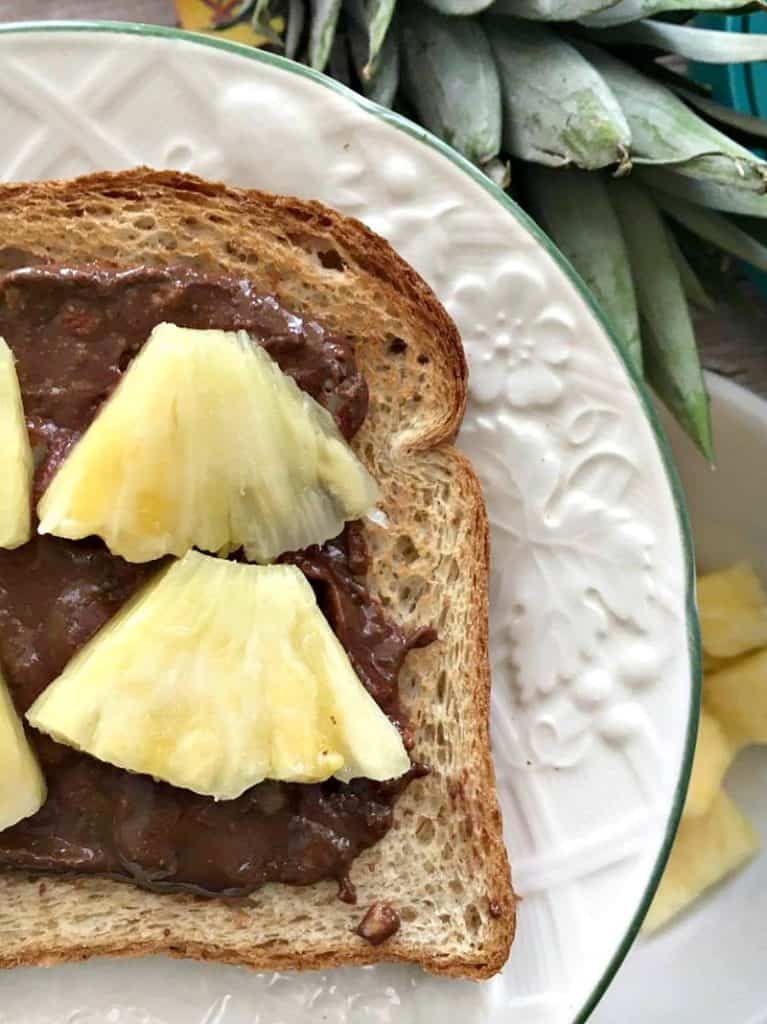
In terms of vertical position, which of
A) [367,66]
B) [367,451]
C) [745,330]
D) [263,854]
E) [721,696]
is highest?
[367,66]

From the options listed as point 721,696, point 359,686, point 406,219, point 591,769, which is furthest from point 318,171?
point 721,696

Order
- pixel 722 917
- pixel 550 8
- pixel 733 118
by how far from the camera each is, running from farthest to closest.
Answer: pixel 722 917 → pixel 733 118 → pixel 550 8

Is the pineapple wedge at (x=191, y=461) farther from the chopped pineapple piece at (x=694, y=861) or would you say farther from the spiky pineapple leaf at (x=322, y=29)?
the chopped pineapple piece at (x=694, y=861)

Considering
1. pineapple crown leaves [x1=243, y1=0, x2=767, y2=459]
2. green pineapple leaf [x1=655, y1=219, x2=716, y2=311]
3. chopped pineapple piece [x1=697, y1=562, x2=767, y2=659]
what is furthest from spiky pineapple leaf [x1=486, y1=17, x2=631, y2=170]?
chopped pineapple piece [x1=697, y1=562, x2=767, y2=659]

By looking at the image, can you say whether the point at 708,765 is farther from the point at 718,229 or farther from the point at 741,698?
the point at 718,229

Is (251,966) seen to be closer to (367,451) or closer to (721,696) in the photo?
(367,451)

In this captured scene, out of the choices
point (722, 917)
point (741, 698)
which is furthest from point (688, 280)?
point (722, 917)
